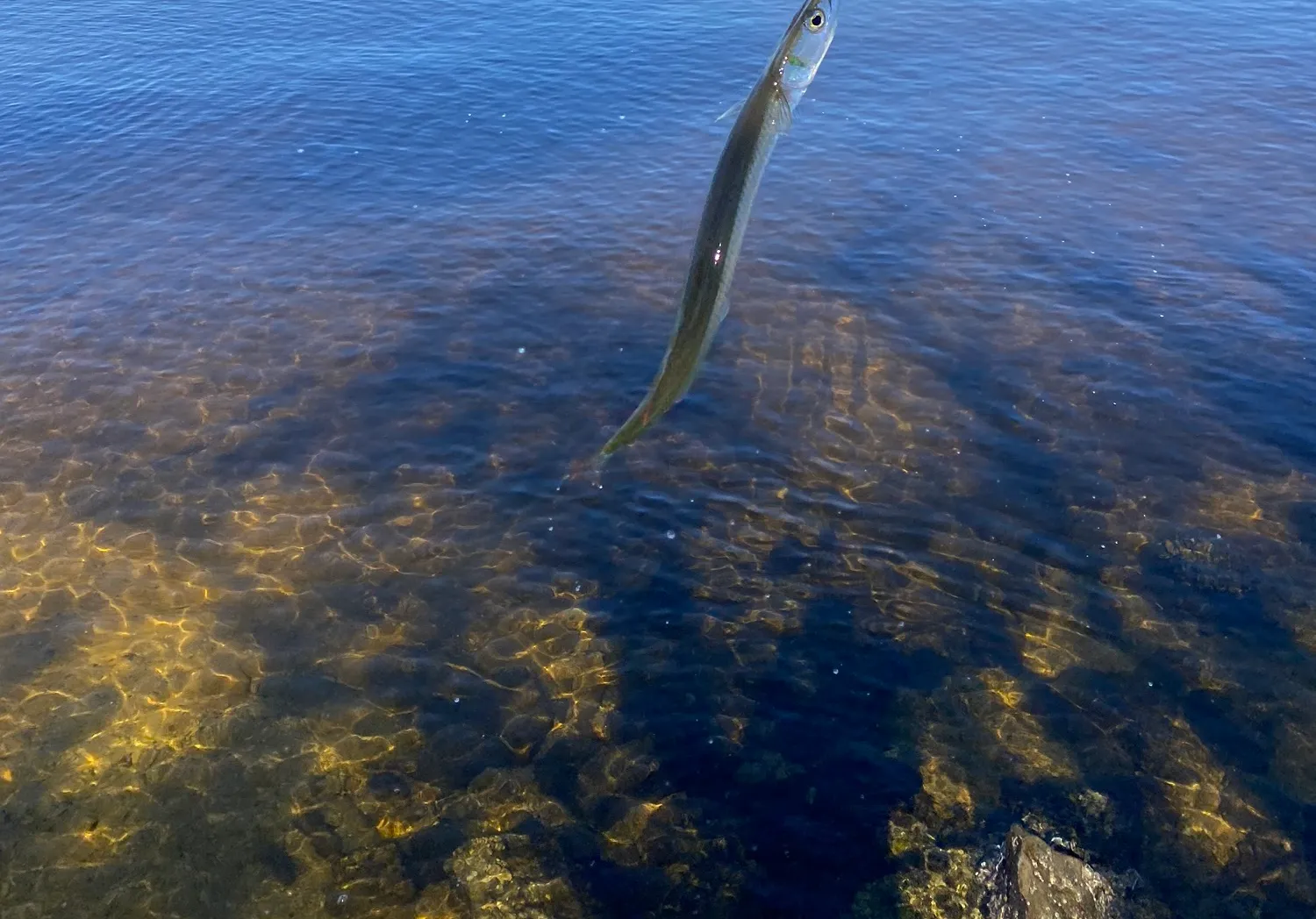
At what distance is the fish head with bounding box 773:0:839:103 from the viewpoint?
572cm

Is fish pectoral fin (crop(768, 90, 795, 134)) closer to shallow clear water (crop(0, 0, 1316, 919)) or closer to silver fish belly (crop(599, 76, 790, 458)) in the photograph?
silver fish belly (crop(599, 76, 790, 458))

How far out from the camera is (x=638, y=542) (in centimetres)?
1858

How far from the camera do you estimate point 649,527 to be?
62.2ft

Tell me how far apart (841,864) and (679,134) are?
3211 centimetres

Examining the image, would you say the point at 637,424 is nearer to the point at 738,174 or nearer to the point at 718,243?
the point at 718,243

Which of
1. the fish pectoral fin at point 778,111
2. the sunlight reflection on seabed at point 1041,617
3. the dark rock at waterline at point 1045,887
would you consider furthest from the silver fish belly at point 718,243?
the sunlight reflection on seabed at point 1041,617

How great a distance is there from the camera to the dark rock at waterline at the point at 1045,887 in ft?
38.8

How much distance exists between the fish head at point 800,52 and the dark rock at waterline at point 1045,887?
10.6 meters

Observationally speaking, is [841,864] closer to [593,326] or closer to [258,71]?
[593,326]

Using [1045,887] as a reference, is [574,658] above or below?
below

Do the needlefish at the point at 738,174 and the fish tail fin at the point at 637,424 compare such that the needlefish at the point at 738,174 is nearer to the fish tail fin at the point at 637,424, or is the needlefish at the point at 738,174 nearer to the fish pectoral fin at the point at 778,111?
the fish pectoral fin at the point at 778,111

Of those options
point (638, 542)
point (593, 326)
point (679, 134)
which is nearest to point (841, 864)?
point (638, 542)

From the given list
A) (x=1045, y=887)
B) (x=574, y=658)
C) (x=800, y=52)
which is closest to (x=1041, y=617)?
(x=1045, y=887)

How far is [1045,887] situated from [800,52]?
36.0ft
